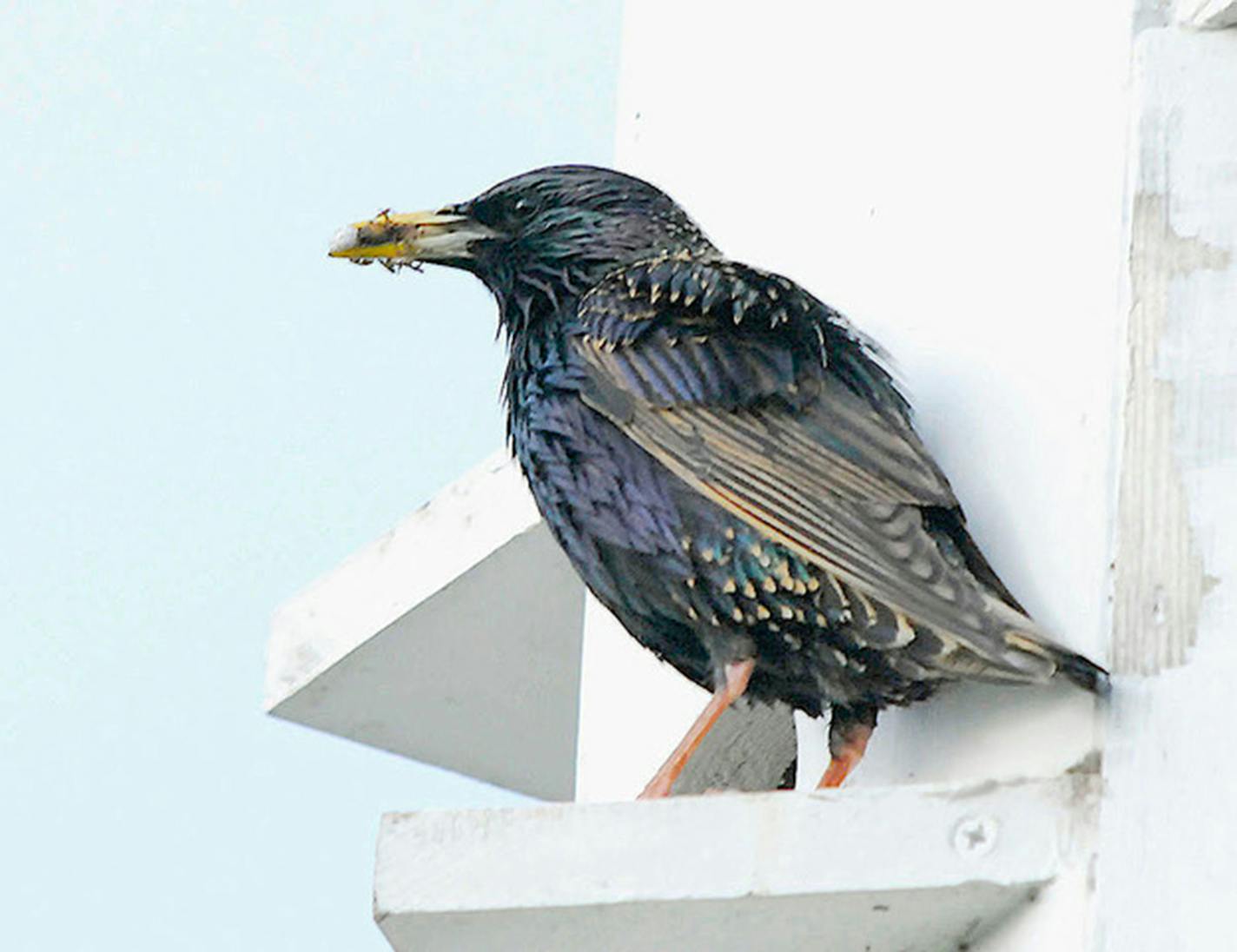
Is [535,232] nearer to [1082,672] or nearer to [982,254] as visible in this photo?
[982,254]

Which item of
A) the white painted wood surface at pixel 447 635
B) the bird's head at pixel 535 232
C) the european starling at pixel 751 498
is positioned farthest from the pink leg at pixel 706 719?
the white painted wood surface at pixel 447 635

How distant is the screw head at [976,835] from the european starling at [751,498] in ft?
0.56

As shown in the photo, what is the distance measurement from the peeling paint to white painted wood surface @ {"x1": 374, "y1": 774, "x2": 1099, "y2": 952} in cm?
18

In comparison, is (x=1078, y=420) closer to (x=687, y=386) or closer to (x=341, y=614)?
(x=687, y=386)

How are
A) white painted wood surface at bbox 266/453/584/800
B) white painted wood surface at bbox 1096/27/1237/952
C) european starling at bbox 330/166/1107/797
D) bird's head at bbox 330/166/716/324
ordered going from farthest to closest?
1. white painted wood surface at bbox 266/453/584/800
2. bird's head at bbox 330/166/716/324
3. european starling at bbox 330/166/1107/797
4. white painted wood surface at bbox 1096/27/1237/952

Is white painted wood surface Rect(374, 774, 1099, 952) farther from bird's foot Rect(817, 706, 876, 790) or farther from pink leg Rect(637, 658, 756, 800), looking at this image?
bird's foot Rect(817, 706, 876, 790)

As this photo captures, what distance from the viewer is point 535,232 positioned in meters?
4.91

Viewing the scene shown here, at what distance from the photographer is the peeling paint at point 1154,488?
4.24 metres

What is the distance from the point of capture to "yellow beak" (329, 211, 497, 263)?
4965mm

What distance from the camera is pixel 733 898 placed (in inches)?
164

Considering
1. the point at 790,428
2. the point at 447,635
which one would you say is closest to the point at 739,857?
the point at 790,428

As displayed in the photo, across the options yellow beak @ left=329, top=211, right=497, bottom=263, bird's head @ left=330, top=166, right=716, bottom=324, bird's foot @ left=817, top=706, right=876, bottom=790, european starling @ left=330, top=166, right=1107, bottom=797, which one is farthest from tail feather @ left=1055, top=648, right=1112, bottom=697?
yellow beak @ left=329, top=211, right=497, bottom=263

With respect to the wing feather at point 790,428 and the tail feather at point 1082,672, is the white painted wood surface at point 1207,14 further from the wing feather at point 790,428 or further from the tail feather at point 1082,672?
the tail feather at point 1082,672

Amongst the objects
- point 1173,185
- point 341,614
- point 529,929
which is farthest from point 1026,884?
point 341,614
